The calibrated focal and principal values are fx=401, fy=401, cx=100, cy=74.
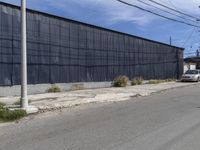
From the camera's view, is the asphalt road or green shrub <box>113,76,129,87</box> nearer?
the asphalt road

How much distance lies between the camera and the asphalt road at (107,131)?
869cm

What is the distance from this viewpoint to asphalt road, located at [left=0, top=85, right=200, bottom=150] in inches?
342

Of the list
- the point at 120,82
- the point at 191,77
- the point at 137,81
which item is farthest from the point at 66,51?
the point at 191,77

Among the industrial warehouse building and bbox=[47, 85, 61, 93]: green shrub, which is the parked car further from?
bbox=[47, 85, 61, 93]: green shrub

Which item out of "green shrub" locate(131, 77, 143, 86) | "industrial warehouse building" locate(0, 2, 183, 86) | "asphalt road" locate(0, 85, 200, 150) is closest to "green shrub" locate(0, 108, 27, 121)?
"asphalt road" locate(0, 85, 200, 150)

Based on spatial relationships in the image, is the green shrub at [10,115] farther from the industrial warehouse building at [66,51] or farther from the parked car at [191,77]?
the parked car at [191,77]

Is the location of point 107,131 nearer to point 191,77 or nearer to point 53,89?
point 53,89

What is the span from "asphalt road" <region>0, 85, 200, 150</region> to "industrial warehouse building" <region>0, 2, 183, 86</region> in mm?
7232

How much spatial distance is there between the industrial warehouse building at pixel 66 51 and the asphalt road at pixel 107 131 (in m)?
7.23

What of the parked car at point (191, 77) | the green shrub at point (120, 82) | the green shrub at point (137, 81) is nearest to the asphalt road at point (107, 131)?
the green shrub at point (120, 82)

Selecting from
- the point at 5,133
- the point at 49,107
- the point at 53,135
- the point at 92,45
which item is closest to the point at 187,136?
the point at 53,135

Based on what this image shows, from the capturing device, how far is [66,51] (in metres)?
26.2

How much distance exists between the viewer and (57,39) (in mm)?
25234

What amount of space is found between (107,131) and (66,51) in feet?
53.0
